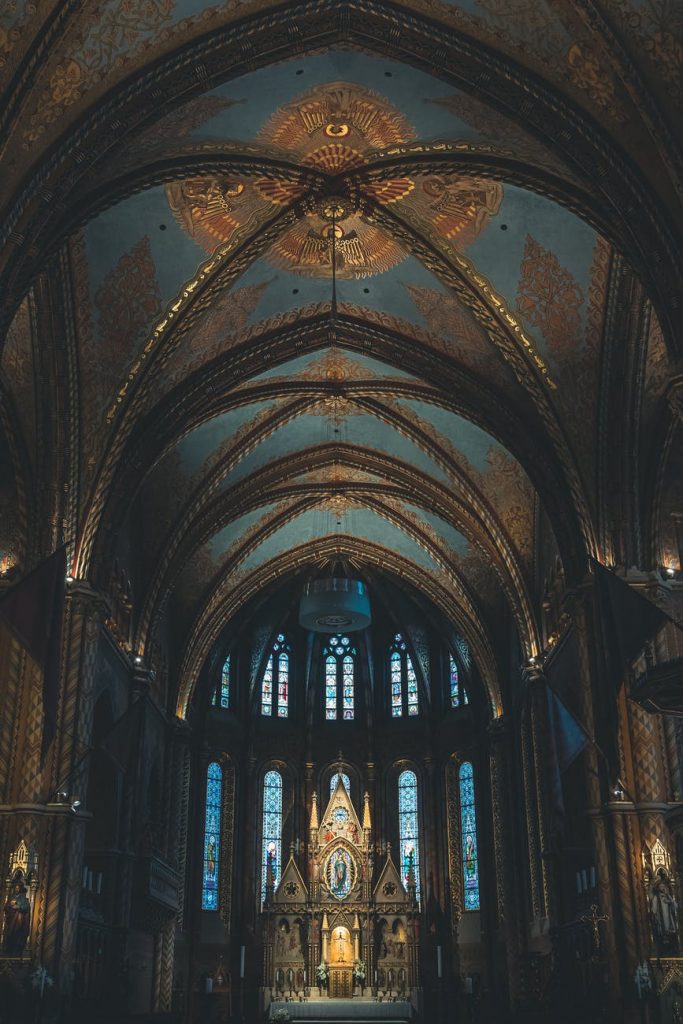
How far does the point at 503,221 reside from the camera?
59.3 feet

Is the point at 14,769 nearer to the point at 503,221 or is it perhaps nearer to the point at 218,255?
the point at 218,255

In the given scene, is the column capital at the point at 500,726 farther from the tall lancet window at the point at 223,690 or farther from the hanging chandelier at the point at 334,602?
the tall lancet window at the point at 223,690

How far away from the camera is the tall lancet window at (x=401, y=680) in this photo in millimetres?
35219

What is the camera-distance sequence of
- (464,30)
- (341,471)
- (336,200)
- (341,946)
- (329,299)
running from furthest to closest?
(341,946)
(341,471)
(329,299)
(336,200)
(464,30)

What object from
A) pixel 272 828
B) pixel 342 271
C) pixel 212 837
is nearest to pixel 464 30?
pixel 342 271

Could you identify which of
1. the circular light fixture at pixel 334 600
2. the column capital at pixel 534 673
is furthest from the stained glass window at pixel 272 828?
the column capital at pixel 534 673

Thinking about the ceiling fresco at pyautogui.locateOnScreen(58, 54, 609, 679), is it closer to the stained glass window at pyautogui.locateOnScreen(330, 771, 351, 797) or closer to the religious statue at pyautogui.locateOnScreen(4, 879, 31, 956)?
the religious statue at pyautogui.locateOnScreen(4, 879, 31, 956)

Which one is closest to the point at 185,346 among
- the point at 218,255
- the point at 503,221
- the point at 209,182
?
the point at 218,255

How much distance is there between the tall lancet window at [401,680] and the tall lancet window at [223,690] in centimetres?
535

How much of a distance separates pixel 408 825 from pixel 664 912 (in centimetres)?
1818

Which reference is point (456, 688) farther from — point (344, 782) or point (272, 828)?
point (272, 828)

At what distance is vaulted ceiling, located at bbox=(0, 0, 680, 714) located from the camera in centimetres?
1330

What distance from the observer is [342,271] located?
2009cm

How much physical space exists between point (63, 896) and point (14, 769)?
6.91 ft
